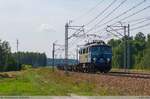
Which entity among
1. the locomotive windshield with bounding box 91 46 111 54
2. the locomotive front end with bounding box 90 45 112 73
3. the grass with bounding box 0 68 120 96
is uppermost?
the locomotive windshield with bounding box 91 46 111 54

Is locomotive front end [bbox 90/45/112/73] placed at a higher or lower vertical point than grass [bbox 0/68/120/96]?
higher

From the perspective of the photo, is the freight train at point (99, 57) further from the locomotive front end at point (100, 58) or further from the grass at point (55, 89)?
the grass at point (55, 89)

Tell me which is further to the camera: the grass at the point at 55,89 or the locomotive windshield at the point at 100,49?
the locomotive windshield at the point at 100,49

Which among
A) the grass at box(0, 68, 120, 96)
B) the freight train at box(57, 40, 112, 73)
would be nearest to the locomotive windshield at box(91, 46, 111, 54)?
the freight train at box(57, 40, 112, 73)

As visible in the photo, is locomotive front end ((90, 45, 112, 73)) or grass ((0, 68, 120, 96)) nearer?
grass ((0, 68, 120, 96))

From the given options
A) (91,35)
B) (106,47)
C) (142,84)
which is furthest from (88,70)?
(142,84)

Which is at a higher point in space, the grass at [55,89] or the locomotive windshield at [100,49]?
the locomotive windshield at [100,49]

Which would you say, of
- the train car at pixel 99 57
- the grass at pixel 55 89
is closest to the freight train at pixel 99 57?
the train car at pixel 99 57

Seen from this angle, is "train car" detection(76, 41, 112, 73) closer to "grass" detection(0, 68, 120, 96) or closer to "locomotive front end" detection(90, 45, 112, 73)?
"locomotive front end" detection(90, 45, 112, 73)

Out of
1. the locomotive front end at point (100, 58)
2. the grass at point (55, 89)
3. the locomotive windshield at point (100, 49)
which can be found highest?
the locomotive windshield at point (100, 49)

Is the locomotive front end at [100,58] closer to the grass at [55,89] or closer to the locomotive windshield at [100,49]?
the locomotive windshield at [100,49]

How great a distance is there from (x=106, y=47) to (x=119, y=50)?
7952cm

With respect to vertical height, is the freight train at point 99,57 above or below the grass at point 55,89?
above

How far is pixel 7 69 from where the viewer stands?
129m
